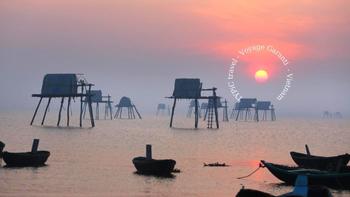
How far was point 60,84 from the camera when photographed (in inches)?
5012

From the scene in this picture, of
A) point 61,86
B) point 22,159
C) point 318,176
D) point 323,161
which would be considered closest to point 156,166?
point 22,159

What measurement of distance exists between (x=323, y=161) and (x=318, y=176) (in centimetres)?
932

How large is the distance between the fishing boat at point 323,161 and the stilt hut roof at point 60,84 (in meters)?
80.9

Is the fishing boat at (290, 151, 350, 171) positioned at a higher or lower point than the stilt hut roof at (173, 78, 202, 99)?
lower

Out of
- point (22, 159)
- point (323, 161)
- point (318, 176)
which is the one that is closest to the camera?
point (318, 176)

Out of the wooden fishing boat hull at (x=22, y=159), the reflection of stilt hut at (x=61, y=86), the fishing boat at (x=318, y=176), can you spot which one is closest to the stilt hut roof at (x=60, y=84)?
the reflection of stilt hut at (x=61, y=86)

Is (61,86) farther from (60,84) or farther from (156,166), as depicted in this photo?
(156,166)

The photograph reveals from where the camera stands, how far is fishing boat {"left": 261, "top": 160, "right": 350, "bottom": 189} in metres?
37.2

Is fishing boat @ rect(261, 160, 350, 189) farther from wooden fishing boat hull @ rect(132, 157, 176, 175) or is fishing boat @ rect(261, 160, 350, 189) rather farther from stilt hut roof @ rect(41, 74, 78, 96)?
stilt hut roof @ rect(41, 74, 78, 96)

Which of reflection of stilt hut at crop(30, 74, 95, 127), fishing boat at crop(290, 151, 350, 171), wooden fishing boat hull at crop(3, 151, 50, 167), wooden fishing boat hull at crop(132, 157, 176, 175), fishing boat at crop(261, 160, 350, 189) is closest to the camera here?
fishing boat at crop(261, 160, 350, 189)

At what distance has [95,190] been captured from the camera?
3838 cm

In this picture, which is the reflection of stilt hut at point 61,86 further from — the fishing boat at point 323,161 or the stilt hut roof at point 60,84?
the fishing boat at point 323,161

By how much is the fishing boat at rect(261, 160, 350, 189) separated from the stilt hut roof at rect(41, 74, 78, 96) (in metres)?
88.7

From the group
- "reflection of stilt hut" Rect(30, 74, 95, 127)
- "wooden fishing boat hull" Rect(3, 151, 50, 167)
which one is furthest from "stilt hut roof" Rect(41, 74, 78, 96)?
"wooden fishing boat hull" Rect(3, 151, 50, 167)
